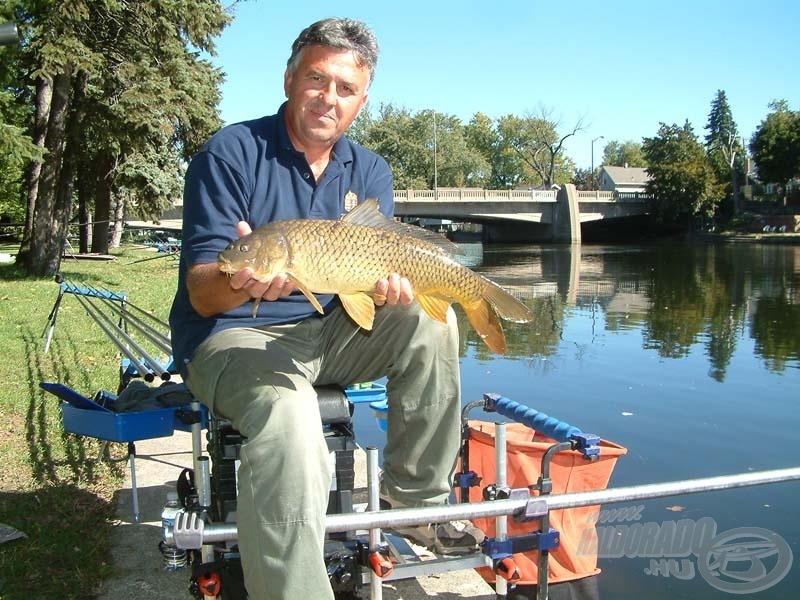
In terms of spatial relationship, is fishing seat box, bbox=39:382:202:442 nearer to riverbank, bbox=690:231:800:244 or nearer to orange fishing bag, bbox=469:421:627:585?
orange fishing bag, bbox=469:421:627:585

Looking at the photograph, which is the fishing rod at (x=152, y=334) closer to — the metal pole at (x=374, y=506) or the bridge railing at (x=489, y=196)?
the metal pole at (x=374, y=506)

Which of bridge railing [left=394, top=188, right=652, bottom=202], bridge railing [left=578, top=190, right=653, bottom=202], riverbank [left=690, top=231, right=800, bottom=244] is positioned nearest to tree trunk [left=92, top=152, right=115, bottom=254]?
bridge railing [left=394, top=188, right=652, bottom=202]

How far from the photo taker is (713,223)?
62.0 meters

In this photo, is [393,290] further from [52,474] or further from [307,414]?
[52,474]

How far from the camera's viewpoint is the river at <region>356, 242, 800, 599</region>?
471cm

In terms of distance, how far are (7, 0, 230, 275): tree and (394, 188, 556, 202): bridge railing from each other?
102 feet

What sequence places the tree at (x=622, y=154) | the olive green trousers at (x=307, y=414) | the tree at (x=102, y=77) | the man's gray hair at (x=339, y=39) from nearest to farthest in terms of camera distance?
the olive green trousers at (x=307, y=414), the man's gray hair at (x=339, y=39), the tree at (x=102, y=77), the tree at (x=622, y=154)

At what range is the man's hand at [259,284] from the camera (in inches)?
97.8

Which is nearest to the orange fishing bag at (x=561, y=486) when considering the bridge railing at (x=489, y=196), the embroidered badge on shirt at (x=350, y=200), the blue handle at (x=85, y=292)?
the embroidered badge on shirt at (x=350, y=200)

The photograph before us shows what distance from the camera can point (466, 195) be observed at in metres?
54.5

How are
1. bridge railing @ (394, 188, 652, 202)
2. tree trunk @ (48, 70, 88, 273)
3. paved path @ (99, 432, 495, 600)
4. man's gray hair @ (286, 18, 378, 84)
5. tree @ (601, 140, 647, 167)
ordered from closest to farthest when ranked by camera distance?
man's gray hair @ (286, 18, 378, 84), paved path @ (99, 432, 495, 600), tree trunk @ (48, 70, 88, 273), bridge railing @ (394, 188, 652, 202), tree @ (601, 140, 647, 167)

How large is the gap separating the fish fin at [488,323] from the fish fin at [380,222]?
0.22 m

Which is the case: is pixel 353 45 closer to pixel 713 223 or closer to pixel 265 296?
pixel 265 296

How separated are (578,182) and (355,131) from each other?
39125 millimetres
